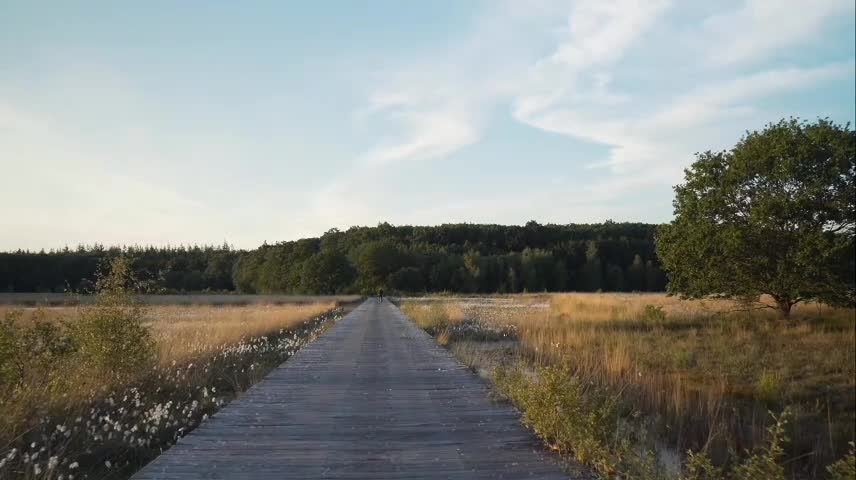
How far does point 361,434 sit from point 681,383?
32.4 feet

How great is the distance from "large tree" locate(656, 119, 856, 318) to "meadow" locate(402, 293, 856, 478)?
1657 millimetres

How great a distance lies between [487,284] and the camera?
108188 mm

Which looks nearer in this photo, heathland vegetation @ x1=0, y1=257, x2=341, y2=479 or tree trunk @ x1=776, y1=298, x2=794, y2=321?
heathland vegetation @ x1=0, y1=257, x2=341, y2=479

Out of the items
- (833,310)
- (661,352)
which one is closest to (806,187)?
(833,310)

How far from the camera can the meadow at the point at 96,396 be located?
19.2 ft

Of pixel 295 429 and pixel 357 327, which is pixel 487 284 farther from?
pixel 295 429

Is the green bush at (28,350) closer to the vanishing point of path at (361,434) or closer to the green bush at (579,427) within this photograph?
the vanishing point of path at (361,434)

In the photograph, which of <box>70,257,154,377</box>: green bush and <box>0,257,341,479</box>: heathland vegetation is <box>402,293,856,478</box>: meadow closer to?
<box>0,257,341,479</box>: heathland vegetation

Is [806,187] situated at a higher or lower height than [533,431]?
higher

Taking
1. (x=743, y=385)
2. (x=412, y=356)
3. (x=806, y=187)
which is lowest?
(x=743, y=385)

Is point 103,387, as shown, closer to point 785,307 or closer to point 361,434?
point 361,434

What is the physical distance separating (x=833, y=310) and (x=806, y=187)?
200 inches

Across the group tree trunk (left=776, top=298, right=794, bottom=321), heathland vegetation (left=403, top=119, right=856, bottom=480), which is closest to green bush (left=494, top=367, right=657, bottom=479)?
heathland vegetation (left=403, top=119, right=856, bottom=480)

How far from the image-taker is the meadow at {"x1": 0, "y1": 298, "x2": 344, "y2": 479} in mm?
5840
